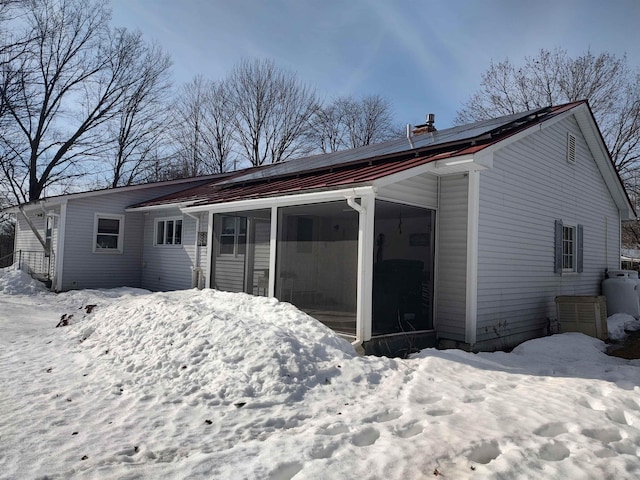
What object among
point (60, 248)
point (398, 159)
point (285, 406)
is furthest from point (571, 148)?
point (60, 248)

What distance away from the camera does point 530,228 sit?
9211 mm

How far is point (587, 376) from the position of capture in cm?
590

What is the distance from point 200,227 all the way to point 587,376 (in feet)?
34.1

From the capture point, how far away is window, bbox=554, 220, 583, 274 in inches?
399

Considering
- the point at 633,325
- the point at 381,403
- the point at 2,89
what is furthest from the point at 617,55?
the point at 2,89

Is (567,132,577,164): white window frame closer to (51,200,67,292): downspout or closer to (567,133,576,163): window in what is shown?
(567,133,576,163): window

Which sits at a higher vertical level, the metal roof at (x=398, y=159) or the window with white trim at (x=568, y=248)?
the metal roof at (x=398, y=159)

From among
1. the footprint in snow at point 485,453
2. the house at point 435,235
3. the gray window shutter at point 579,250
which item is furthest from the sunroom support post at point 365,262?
the gray window shutter at point 579,250

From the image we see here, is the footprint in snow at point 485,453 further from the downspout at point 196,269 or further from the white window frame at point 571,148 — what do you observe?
the downspout at point 196,269

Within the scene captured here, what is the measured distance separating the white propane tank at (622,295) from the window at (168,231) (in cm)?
1239

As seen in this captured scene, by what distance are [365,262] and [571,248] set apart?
22.3 ft

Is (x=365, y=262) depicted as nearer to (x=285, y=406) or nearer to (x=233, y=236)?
(x=285, y=406)

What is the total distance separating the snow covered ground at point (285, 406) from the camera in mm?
3279

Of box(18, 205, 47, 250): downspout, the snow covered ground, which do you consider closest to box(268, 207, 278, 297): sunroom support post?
the snow covered ground
